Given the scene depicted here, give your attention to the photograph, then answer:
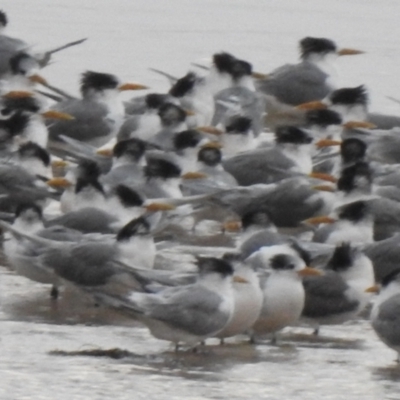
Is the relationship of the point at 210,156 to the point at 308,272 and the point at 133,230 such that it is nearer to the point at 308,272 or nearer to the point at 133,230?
the point at 133,230

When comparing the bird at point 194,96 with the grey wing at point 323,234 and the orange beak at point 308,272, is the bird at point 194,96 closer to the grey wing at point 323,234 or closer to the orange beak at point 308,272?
the grey wing at point 323,234

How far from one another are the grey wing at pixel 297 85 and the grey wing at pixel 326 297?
5405 mm

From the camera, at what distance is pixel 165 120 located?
10961 millimetres

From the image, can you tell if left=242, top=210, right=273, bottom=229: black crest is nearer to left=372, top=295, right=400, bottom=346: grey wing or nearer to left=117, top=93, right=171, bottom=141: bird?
left=372, top=295, right=400, bottom=346: grey wing

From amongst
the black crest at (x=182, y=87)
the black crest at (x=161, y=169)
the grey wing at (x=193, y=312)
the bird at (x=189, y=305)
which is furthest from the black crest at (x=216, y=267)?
the black crest at (x=182, y=87)

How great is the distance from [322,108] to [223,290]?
4.97m

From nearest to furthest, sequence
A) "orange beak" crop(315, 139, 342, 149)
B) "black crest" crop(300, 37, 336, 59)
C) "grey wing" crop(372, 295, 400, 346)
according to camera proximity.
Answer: "grey wing" crop(372, 295, 400, 346)
"orange beak" crop(315, 139, 342, 149)
"black crest" crop(300, 37, 336, 59)

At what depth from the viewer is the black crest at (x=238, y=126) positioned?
10938 millimetres

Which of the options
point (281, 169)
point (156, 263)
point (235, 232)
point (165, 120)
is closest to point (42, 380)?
point (156, 263)

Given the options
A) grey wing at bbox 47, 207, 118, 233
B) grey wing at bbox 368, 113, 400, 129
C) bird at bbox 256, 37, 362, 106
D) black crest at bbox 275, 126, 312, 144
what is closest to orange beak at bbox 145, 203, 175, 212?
grey wing at bbox 47, 207, 118, 233

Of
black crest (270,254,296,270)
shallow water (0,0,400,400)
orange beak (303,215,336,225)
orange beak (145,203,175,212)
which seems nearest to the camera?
shallow water (0,0,400,400)

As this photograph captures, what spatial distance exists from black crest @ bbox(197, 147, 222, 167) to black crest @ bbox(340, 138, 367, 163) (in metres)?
0.72

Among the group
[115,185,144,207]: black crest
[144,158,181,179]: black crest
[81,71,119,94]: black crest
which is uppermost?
[81,71,119,94]: black crest

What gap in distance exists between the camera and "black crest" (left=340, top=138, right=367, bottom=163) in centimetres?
1002
